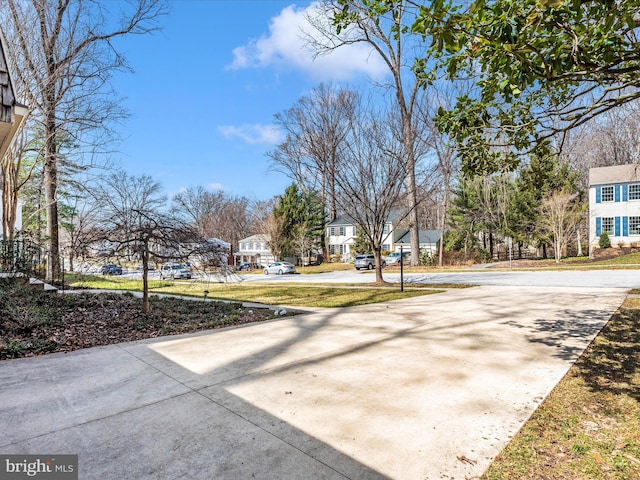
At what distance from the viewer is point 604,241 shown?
25781 mm

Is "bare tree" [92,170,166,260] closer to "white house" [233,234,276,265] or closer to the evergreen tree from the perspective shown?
the evergreen tree

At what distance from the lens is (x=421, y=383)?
3451mm

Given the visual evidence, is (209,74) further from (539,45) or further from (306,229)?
(306,229)

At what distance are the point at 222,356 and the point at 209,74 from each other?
14438 millimetres

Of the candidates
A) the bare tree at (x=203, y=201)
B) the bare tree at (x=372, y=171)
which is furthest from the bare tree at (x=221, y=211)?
the bare tree at (x=372, y=171)

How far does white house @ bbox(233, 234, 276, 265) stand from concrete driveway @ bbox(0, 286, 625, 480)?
35369 mm

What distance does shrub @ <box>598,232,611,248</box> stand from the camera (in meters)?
25.7

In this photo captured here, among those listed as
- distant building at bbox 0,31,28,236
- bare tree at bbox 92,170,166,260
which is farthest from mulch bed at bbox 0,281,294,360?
distant building at bbox 0,31,28,236

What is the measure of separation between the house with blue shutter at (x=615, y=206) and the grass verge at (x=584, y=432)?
28534 mm

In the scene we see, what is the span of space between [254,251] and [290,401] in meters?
44.6

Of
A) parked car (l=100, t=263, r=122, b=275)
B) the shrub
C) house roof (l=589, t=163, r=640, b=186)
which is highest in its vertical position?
house roof (l=589, t=163, r=640, b=186)

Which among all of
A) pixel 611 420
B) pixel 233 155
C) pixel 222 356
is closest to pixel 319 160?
pixel 222 356

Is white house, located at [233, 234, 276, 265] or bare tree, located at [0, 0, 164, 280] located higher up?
bare tree, located at [0, 0, 164, 280]

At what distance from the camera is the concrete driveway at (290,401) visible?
7.22 ft
